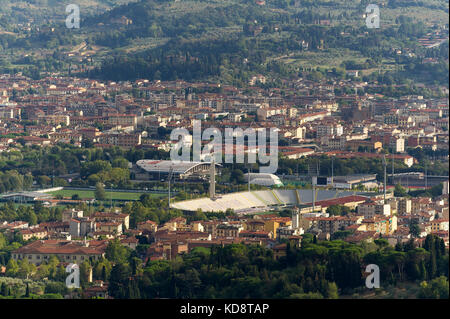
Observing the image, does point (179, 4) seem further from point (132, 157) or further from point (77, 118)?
point (132, 157)

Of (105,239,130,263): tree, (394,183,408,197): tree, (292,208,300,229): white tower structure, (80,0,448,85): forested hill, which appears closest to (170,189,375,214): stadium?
(394,183,408,197): tree

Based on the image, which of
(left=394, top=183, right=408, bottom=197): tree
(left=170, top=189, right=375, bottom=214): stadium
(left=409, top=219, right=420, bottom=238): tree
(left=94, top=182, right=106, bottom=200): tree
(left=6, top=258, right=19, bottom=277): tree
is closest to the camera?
(left=6, top=258, right=19, bottom=277): tree

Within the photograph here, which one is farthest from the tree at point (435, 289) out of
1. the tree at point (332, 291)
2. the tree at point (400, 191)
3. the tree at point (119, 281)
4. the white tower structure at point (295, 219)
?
the tree at point (400, 191)

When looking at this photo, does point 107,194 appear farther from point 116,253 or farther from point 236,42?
point 236,42

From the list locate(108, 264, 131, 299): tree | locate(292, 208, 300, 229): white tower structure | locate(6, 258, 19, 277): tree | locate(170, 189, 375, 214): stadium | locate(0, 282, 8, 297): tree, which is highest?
locate(108, 264, 131, 299): tree

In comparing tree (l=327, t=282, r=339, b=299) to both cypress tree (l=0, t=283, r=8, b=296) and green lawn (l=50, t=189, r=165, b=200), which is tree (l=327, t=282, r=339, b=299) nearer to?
cypress tree (l=0, t=283, r=8, b=296)

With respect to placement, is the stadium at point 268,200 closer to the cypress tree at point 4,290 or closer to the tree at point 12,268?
the tree at point 12,268

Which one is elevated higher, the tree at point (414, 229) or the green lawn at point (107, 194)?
the tree at point (414, 229)

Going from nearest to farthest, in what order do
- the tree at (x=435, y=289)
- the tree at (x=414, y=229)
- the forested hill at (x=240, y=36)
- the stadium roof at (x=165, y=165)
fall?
the tree at (x=435, y=289) < the tree at (x=414, y=229) < the stadium roof at (x=165, y=165) < the forested hill at (x=240, y=36)

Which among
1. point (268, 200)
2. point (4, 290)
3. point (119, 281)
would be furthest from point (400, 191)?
point (4, 290)
